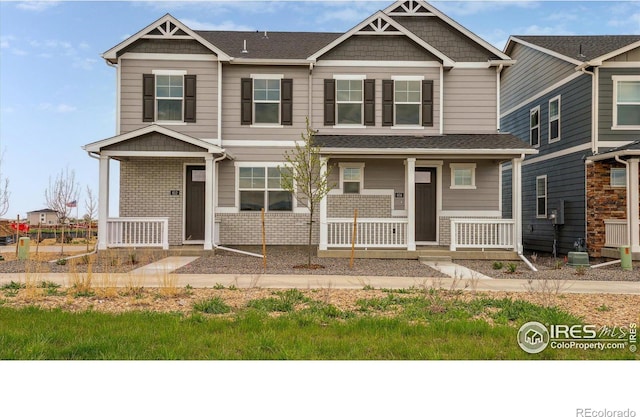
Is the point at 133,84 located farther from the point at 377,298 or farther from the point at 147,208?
the point at 377,298

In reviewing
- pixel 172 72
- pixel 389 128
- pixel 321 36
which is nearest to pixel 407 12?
pixel 321 36

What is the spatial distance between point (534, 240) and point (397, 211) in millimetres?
6861

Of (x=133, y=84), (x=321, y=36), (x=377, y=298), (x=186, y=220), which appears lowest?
(x=377, y=298)

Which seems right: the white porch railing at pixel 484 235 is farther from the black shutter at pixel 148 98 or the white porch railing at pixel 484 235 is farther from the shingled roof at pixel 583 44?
the black shutter at pixel 148 98

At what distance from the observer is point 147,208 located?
16.4 metres

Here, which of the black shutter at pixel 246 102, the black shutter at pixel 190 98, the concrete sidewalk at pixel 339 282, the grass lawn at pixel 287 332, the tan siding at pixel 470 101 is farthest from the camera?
the tan siding at pixel 470 101

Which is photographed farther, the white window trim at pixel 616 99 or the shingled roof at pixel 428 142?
the white window trim at pixel 616 99

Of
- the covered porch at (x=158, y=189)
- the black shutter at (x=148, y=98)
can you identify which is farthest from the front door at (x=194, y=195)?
the black shutter at (x=148, y=98)

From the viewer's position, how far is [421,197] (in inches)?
655

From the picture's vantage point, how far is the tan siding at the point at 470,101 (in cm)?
1684

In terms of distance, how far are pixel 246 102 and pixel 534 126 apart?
11.3 meters

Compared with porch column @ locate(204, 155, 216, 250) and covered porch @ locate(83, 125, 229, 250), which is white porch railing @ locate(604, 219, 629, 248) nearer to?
covered porch @ locate(83, 125, 229, 250)

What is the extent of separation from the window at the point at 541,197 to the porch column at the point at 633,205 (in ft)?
15.1

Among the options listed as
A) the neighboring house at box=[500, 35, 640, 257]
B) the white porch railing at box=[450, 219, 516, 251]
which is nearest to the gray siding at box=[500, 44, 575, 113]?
the neighboring house at box=[500, 35, 640, 257]
